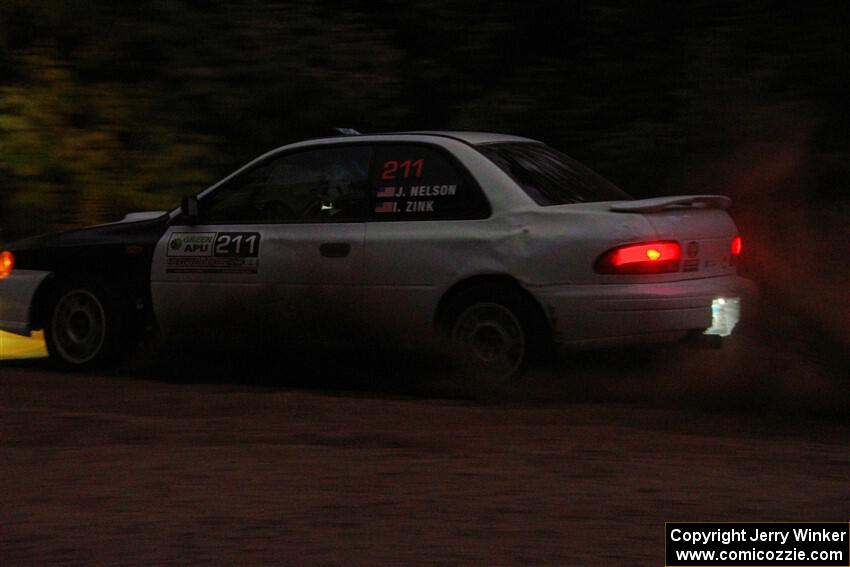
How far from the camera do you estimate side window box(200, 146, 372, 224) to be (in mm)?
8281

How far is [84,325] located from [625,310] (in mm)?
3794

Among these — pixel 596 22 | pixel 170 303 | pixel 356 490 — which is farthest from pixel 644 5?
pixel 356 490

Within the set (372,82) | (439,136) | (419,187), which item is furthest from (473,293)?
(372,82)

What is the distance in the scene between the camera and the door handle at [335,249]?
812 centimetres

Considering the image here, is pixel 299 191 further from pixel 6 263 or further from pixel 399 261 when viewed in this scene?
pixel 6 263

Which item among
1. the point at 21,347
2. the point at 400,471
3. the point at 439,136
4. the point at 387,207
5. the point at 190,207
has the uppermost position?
the point at 439,136

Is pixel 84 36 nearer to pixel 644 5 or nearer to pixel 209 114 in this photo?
pixel 209 114

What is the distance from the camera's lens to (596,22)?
41.5 ft

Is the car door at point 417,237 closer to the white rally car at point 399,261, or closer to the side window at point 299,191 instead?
the white rally car at point 399,261

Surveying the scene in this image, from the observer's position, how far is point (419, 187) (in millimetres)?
8094

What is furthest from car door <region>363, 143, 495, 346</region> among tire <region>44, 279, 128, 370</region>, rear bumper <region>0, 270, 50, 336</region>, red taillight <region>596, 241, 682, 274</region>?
rear bumper <region>0, 270, 50, 336</region>

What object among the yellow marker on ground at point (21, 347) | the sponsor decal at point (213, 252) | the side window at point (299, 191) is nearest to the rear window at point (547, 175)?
the side window at point (299, 191)

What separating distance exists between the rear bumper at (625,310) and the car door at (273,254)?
1.32 metres

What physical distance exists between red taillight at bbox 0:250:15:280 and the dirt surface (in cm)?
152
